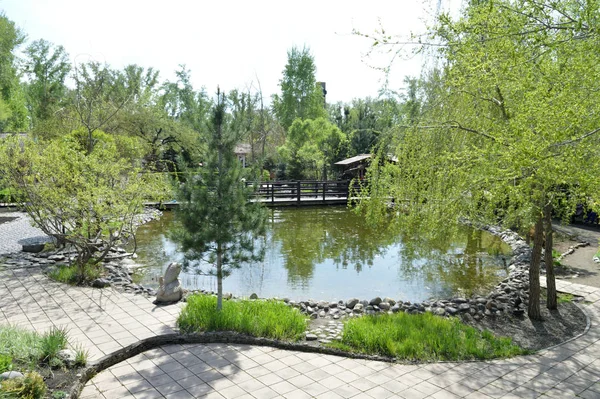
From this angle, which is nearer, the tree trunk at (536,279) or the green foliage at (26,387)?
the green foliage at (26,387)

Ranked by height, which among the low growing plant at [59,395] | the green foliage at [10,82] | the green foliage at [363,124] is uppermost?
the green foliage at [10,82]

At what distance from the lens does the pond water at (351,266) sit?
842cm

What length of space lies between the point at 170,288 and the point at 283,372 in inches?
110

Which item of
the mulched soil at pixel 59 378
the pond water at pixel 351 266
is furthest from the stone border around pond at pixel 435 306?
the mulched soil at pixel 59 378

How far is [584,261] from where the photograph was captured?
9625 millimetres

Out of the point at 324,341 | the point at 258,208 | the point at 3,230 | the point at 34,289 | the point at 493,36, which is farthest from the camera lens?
the point at 3,230

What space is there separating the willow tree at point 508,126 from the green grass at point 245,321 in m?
2.45

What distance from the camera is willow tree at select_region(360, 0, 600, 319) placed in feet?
12.2

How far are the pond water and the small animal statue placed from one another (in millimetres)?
325

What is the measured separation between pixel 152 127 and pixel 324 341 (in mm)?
19985

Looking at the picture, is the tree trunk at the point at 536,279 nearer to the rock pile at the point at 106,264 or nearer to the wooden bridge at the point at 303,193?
the rock pile at the point at 106,264

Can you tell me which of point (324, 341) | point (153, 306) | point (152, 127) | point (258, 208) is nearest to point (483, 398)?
point (324, 341)

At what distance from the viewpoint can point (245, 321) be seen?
5.22 meters

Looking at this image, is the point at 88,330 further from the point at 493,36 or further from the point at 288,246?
the point at 288,246
